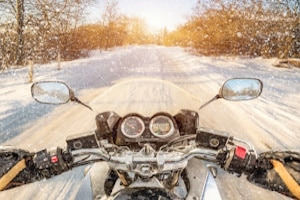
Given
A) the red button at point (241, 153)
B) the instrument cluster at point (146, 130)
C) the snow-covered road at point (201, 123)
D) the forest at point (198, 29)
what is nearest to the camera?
the red button at point (241, 153)

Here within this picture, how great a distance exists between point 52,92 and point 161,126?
2.58ft

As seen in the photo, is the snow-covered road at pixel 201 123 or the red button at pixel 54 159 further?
the snow-covered road at pixel 201 123

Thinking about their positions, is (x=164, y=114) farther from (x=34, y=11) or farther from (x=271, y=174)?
(x=34, y=11)

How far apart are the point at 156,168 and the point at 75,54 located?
27162 millimetres

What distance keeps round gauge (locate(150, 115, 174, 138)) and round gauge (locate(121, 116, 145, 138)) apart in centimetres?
7

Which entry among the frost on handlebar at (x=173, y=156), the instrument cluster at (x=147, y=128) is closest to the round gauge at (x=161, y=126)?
the instrument cluster at (x=147, y=128)

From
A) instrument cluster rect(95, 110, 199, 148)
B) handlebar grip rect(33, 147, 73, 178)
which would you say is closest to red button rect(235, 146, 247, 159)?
instrument cluster rect(95, 110, 199, 148)

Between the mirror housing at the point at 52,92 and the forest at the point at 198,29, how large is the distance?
16197 millimetres

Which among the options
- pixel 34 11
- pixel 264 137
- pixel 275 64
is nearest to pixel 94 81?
pixel 34 11

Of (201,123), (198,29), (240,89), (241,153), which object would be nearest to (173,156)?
(241,153)

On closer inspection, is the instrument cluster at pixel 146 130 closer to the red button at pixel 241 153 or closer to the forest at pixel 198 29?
the red button at pixel 241 153

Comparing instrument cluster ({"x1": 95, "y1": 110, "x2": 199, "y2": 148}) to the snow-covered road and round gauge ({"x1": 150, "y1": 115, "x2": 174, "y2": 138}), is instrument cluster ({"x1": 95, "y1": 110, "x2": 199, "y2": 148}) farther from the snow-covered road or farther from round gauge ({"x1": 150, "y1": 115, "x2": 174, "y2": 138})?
the snow-covered road

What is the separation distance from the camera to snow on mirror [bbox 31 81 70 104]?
2.46 metres

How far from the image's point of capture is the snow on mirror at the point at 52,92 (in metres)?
2.46
